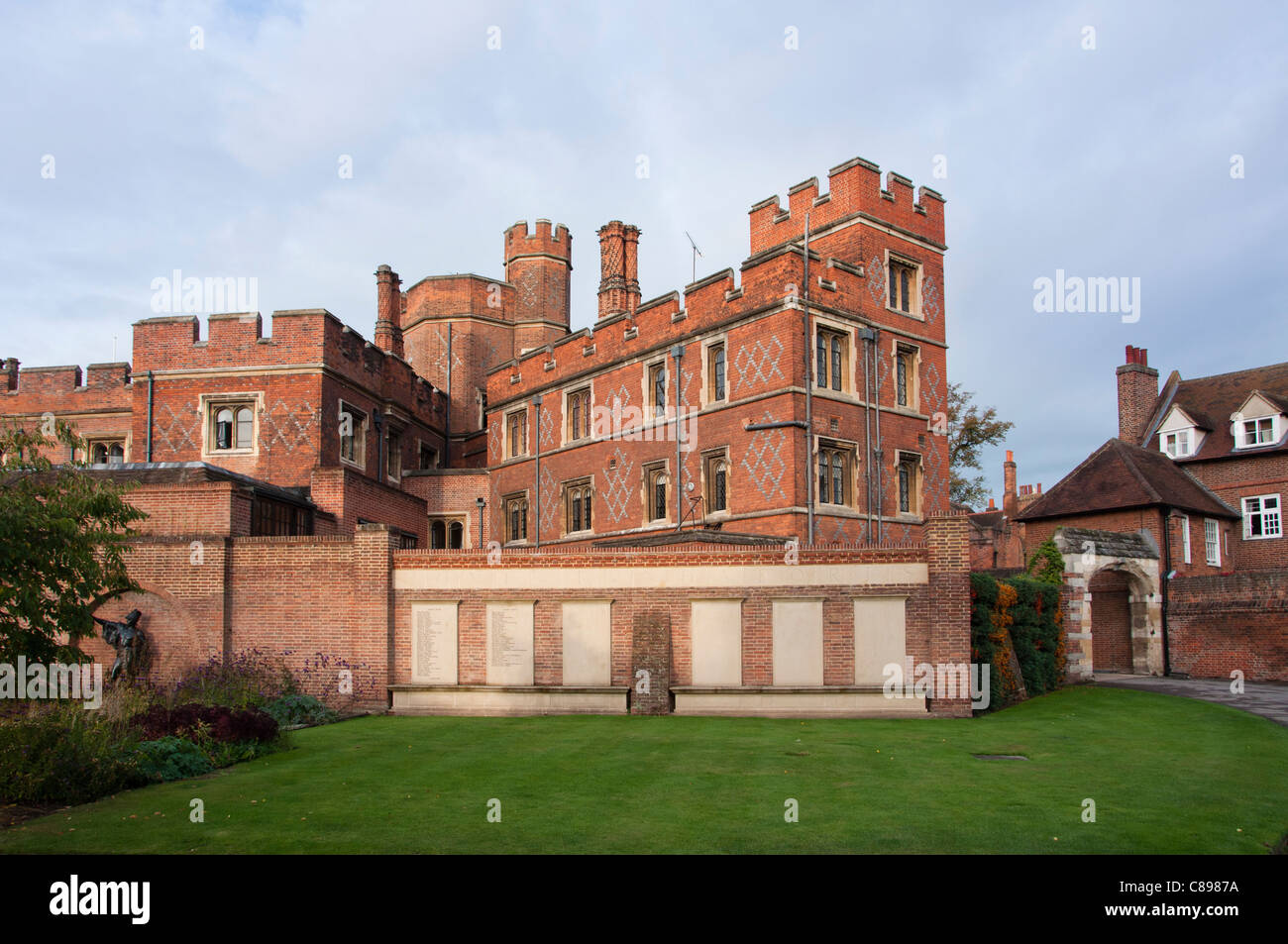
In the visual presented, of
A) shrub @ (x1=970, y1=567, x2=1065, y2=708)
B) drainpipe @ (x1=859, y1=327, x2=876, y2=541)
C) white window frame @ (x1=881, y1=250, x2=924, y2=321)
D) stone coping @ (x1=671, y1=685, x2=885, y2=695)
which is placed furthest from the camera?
white window frame @ (x1=881, y1=250, x2=924, y2=321)

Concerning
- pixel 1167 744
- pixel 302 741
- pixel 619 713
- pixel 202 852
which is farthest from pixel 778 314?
pixel 202 852

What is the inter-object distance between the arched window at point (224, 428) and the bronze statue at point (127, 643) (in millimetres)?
11028

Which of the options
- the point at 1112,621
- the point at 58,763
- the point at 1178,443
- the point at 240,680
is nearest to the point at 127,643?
the point at 240,680

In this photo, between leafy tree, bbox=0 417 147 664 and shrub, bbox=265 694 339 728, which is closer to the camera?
leafy tree, bbox=0 417 147 664

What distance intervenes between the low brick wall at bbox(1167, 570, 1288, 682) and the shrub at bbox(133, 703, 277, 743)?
91.4ft

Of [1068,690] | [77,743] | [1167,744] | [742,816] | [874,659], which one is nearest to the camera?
[742,816]

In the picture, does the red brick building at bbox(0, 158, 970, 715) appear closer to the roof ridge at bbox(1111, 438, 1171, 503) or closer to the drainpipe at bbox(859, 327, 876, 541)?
the drainpipe at bbox(859, 327, 876, 541)

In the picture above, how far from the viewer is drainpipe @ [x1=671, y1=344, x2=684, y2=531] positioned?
30.4 metres

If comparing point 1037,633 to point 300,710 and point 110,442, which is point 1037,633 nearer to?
point 300,710

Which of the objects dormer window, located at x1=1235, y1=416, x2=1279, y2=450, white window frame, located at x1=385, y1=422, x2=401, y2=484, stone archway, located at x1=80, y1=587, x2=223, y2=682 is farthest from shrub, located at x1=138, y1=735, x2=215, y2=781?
dormer window, located at x1=1235, y1=416, x2=1279, y2=450

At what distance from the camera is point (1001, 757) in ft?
44.2

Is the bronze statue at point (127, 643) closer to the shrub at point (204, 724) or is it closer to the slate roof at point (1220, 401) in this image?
the shrub at point (204, 724)
